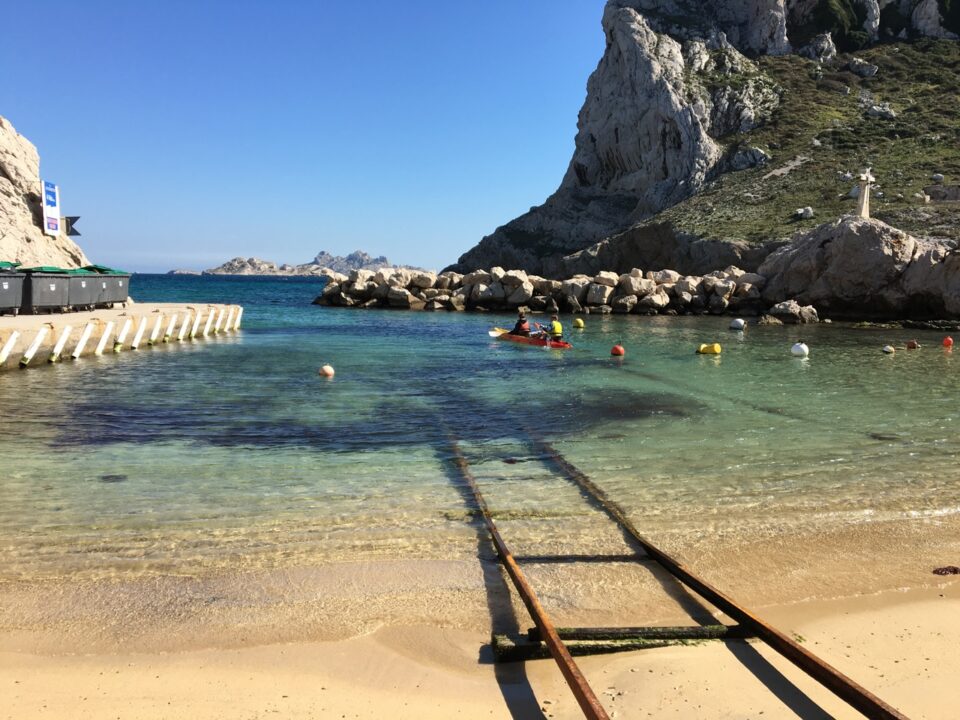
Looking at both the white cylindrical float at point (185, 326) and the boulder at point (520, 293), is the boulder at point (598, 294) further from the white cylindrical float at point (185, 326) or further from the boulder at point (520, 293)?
the white cylindrical float at point (185, 326)

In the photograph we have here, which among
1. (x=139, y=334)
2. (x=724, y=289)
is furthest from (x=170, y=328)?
(x=724, y=289)

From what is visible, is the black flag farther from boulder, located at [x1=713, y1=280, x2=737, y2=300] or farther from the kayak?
boulder, located at [x1=713, y1=280, x2=737, y2=300]

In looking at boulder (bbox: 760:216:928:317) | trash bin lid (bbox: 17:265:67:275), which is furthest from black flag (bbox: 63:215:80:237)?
boulder (bbox: 760:216:928:317)

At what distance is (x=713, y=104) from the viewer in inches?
3359

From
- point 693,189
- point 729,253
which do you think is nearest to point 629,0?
point 693,189

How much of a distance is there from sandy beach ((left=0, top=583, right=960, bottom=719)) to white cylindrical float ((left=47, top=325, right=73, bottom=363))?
19342 mm

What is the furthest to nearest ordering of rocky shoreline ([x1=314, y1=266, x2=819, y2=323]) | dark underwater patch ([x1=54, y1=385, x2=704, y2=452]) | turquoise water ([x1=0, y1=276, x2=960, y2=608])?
rocky shoreline ([x1=314, y1=266, x2=819, y2=323]) < dark underwater patch ([x1=54, y1=385, x2=704, y2=452]) < turquoise water ([x1=0, y1=276, x2=960, y2=608])

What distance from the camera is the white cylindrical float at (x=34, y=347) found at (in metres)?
20.2

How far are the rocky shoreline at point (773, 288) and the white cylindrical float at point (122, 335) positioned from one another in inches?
1141

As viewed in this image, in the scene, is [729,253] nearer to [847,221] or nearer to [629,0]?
[847,221]

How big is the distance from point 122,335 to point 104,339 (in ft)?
4.71

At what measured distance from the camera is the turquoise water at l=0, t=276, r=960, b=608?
725 centimetres

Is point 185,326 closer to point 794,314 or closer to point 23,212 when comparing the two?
point 23,212

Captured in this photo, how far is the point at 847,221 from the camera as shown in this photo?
42.8 meters
